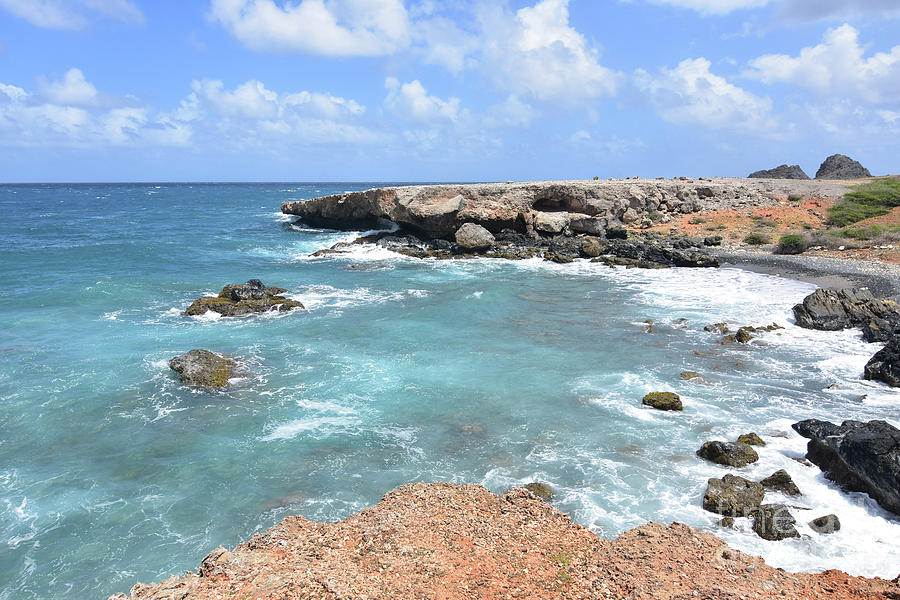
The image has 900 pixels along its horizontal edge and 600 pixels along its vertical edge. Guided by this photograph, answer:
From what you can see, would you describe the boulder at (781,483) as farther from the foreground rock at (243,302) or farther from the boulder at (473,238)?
the boulder at (473,238)

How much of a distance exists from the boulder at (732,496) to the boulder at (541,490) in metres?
2.44

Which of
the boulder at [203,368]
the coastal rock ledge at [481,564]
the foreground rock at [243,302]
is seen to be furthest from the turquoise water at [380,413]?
the coastal rock ledge at [481,564]

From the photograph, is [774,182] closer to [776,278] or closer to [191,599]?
[776,278]

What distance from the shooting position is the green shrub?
Answer: 106 ft

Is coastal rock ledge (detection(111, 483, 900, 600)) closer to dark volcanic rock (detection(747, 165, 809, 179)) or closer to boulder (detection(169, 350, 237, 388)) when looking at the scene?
boulder (detection(169, 350, 237, 388))

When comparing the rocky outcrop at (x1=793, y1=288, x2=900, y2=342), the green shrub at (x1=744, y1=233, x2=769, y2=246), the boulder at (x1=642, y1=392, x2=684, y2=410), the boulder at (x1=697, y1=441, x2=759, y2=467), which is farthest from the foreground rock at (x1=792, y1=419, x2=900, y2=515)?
the green shrub at (x1=744, y1=233, x2=769, y2=246)

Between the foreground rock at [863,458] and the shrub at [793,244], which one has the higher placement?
the shrub at [793,244]

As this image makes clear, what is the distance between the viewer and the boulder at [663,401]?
474 inches

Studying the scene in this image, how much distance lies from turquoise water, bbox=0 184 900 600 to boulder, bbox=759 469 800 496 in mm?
206

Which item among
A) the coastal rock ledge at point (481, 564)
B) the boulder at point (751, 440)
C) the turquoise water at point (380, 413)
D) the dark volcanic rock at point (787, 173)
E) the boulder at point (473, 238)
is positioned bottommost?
the turquoise water at point (380, 413)

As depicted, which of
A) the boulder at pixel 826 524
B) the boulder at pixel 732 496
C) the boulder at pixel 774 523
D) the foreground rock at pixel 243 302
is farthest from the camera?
the foreground rock at pixel 243 302

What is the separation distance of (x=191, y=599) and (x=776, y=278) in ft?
87.1

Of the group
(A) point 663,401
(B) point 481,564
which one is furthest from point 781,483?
(B) point 481,564

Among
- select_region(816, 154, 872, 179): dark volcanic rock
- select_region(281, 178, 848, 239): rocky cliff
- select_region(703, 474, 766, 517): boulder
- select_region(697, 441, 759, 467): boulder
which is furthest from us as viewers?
select_region(816, 154, 872, 179): dark volcanic rock
